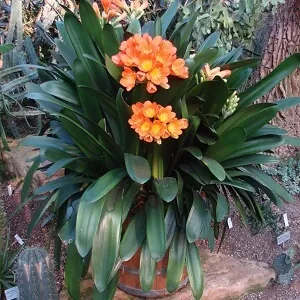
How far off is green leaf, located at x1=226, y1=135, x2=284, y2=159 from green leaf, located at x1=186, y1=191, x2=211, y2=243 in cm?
23

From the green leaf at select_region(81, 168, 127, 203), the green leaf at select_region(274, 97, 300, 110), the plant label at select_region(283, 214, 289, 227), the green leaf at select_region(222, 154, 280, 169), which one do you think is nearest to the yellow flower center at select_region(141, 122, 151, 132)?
the green leaf at select_region(81, 168, 127, 203)

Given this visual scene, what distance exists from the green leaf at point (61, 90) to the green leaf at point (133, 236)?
1.74 ft

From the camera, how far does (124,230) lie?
1.68m

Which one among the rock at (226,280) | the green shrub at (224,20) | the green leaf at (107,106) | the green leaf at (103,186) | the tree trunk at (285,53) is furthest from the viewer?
the green shrub at (224,20)

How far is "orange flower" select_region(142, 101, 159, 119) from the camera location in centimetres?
140

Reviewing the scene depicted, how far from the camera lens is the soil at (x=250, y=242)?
2.06 meters

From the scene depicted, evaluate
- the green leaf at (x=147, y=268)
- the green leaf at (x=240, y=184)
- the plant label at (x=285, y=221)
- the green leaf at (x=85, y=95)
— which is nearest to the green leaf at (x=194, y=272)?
the green leaf at (x=147, y=268)

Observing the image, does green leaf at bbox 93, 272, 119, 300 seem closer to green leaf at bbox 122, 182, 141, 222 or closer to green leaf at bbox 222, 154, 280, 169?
green leaf at bbox 122, 182, 141, 222

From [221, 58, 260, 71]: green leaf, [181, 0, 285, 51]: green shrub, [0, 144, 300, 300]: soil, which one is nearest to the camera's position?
[221, 58, 260, 71]: green leaf

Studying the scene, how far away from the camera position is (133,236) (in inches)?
60.7

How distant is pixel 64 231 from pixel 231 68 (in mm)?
926

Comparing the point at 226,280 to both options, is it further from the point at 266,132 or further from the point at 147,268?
the point at 266,132

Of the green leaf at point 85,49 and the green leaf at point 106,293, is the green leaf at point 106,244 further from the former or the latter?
the green leaf at point 85,49

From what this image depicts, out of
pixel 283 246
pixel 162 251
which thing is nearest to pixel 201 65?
pixel 162 251
